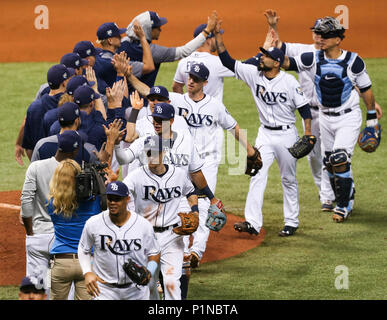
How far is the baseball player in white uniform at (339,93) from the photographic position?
9656 mm

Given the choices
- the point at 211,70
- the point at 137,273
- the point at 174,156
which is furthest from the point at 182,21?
the point at 137,273

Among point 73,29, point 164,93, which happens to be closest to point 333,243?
point 164,93

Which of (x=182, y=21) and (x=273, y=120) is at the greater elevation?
(x=182, y=21)

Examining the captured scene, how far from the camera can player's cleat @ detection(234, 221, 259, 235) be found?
9.27 meters

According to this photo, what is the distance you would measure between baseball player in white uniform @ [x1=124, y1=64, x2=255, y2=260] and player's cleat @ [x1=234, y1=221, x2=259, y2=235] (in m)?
0.95

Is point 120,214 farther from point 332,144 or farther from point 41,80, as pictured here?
point 41,80

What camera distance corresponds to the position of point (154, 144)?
665 centimetres

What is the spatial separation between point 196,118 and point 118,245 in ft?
9.34

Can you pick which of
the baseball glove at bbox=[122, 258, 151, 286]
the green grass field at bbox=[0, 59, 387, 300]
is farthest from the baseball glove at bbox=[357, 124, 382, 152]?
the baseball glove at bbox=[122, 258, 151, 286]

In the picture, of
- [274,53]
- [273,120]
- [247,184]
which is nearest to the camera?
[274,53]

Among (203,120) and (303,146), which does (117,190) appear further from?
(303,146)

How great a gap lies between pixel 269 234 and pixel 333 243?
82 centimetres

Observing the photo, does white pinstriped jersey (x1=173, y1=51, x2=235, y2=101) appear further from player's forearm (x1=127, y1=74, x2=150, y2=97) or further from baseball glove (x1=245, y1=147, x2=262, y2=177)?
baseball glove (x1=245, y1=147, x2=262, y2=177)

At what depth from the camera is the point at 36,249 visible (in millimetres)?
6477
